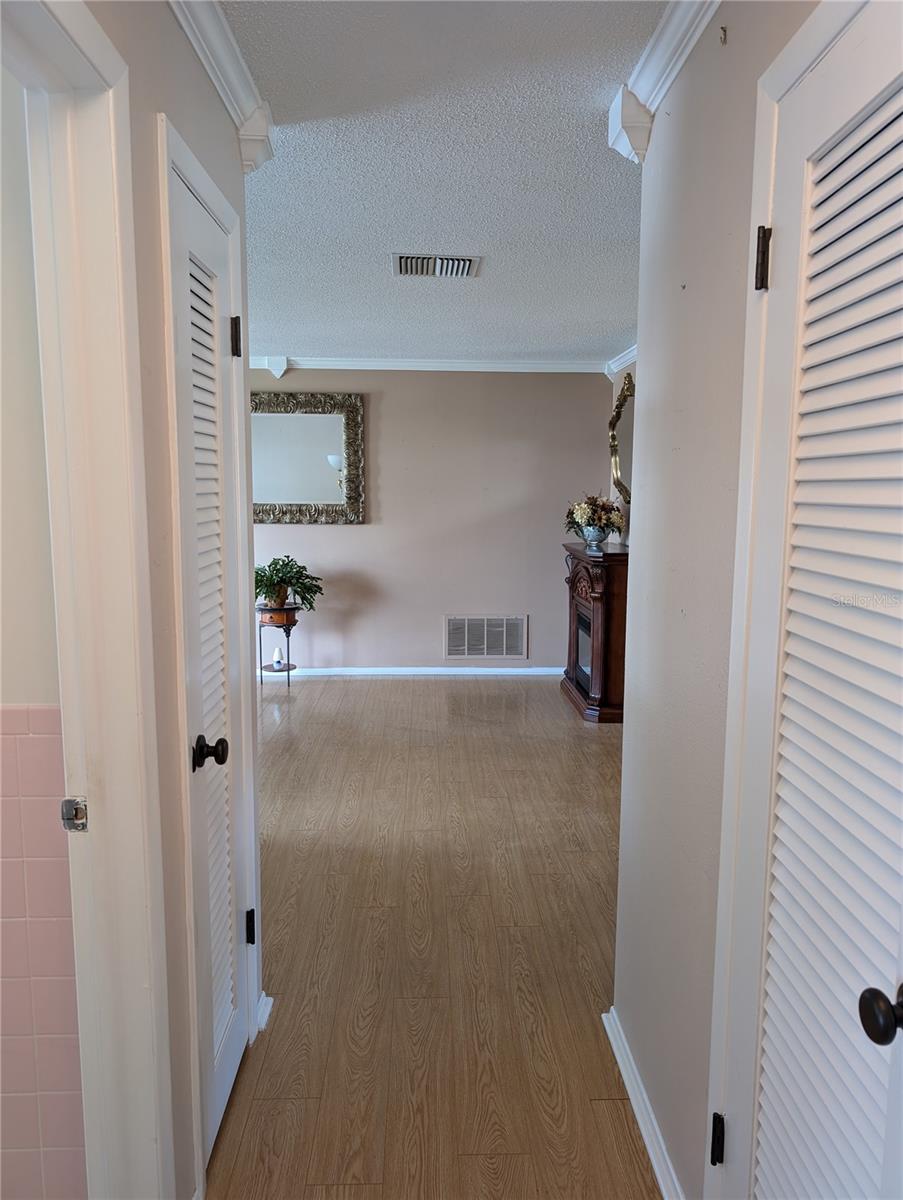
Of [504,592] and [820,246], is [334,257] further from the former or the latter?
[504,592]

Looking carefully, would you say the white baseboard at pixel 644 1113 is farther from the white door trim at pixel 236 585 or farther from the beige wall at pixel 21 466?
the beige wall at pixel 21 466

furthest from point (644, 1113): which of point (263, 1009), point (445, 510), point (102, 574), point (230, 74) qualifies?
point (445, 510)

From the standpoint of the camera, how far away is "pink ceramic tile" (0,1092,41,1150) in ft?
4.42

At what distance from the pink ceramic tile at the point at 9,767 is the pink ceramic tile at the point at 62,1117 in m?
0.56

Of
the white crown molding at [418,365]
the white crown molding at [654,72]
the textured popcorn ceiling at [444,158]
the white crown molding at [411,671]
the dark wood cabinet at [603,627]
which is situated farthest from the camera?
the white crown molding at [411,671]

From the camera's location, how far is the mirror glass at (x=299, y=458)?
5.97 metres

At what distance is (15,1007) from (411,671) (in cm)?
489

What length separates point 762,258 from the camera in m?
1.14

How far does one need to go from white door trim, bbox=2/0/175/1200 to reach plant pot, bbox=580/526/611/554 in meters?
4.07

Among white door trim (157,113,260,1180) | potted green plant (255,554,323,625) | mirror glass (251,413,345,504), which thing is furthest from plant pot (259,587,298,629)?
white door trim (157,113,260,1180)

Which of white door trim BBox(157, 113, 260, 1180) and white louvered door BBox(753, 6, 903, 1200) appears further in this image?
white door trim BBox(157, 113, 260, 1180)

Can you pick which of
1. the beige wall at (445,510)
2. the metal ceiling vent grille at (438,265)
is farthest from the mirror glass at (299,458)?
the metal ceiling vent grille at (438,265)

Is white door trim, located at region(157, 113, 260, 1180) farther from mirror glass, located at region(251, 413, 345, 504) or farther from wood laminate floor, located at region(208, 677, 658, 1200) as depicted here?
mirror glass, located at region(251, 413, 345, 504)

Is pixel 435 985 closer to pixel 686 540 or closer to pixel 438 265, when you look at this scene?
pixel 686 540
